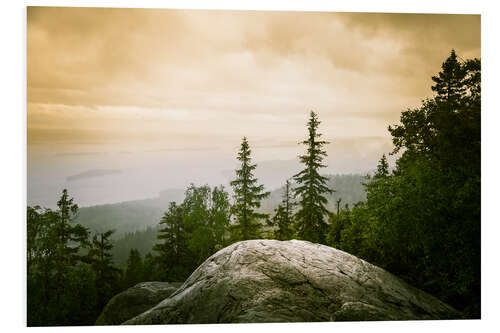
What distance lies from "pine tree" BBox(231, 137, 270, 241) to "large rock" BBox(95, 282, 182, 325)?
6.47 m

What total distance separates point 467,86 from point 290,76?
648cm

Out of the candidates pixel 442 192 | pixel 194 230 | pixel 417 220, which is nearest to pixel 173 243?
pixel 194 230

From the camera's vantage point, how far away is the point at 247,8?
966cm

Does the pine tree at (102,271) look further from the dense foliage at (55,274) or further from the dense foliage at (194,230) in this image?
the dense foliage at (194,230)

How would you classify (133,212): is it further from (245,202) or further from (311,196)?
(311,196)

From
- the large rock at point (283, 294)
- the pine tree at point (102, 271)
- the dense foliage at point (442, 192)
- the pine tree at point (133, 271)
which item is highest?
the dense foliage at point (442, 192)

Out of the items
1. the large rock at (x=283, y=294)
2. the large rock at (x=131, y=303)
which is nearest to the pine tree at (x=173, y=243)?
the large rock at (x=131, y=303)

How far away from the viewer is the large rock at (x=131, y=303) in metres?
12.5

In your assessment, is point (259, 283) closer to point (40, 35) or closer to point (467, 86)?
point (40, 35)

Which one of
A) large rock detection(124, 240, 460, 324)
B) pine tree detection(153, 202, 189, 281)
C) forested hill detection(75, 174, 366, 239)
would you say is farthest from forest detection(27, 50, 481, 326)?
Answer: pine tree detection(153, 202, 189, 281)

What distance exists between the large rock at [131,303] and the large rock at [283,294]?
14.6 feet

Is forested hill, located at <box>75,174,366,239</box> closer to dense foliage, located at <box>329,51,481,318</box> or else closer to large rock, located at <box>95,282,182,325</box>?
dense foliage, located at <box>329,51,481,318</box>

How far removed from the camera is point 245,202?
19.6m
